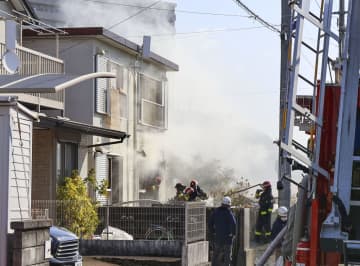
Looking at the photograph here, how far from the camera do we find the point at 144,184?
30547mm

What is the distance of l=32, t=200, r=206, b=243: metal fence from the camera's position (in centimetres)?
1645

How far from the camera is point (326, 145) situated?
6.56m

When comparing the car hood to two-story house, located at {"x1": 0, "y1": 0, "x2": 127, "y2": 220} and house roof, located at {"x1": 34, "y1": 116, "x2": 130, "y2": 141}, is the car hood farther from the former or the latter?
house roof, located at {"x1": 34, "y1": 116, "x2": 130, "y2": 141}

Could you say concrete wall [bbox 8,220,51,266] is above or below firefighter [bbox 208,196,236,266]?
above

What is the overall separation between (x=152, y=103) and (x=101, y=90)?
5.45m

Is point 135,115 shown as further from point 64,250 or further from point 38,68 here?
point 64,250

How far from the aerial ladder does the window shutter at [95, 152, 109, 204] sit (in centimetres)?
1778

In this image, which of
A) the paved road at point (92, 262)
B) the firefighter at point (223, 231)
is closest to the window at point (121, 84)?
the firefighter at point (223, 231)

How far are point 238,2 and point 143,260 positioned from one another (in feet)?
29.5

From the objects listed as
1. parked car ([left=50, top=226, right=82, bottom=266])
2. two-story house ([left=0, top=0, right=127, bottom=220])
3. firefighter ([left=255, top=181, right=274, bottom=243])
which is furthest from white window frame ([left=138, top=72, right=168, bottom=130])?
parked car ([left=50, top=226, right=82, bottom=266])

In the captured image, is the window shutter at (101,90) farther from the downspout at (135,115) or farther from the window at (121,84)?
the downspout at (135,115)

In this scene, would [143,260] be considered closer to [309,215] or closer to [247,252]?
[247,252]

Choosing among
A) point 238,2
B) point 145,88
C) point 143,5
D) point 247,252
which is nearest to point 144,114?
point 145,88

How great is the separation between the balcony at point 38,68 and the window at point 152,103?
6969 mm
